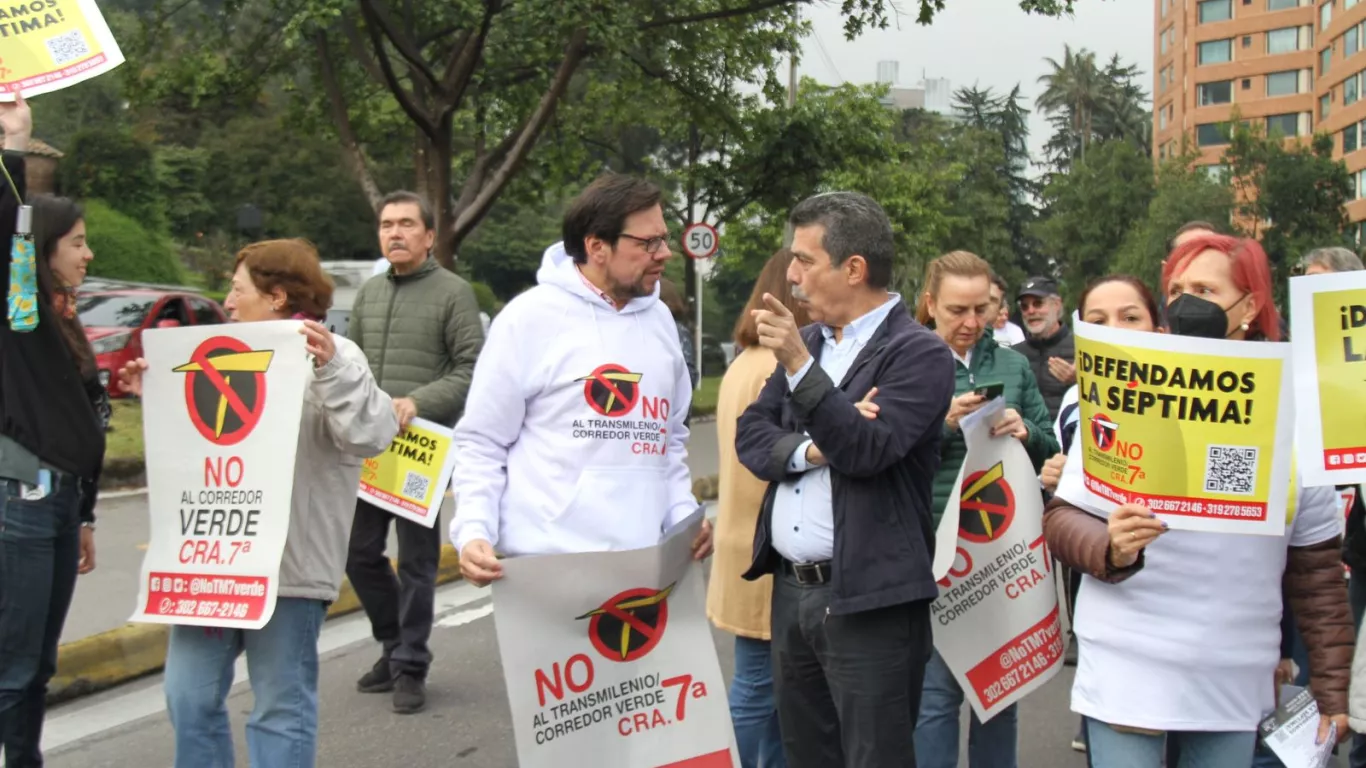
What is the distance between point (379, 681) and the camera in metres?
5.99

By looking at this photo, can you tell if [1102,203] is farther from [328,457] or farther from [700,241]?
[328,457]

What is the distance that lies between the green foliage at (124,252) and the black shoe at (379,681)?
25.6 meters

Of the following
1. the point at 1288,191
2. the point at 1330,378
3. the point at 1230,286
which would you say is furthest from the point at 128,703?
the point at 1288,191

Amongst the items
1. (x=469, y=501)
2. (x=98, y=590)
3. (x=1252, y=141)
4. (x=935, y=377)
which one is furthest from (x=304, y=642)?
(x=1252, y=141)

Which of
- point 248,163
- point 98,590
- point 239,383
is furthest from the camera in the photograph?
point 248,163

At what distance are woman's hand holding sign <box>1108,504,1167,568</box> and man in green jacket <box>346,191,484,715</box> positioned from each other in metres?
3.42

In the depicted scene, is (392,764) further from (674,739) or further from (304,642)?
(674,739)

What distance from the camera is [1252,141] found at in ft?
177

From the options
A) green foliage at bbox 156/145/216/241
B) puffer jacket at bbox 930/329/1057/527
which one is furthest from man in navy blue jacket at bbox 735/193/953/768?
green foliage at bbox 156/145/216/241

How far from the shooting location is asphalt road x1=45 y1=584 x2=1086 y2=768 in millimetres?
5152

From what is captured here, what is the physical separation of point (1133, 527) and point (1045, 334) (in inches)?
175

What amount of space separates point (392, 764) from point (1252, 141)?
182 ft

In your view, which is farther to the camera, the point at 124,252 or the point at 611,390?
the point at 124,252

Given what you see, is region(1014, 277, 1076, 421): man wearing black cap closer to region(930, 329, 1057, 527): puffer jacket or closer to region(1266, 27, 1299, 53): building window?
region(930, 329, 1057, 527): puffer jacket
